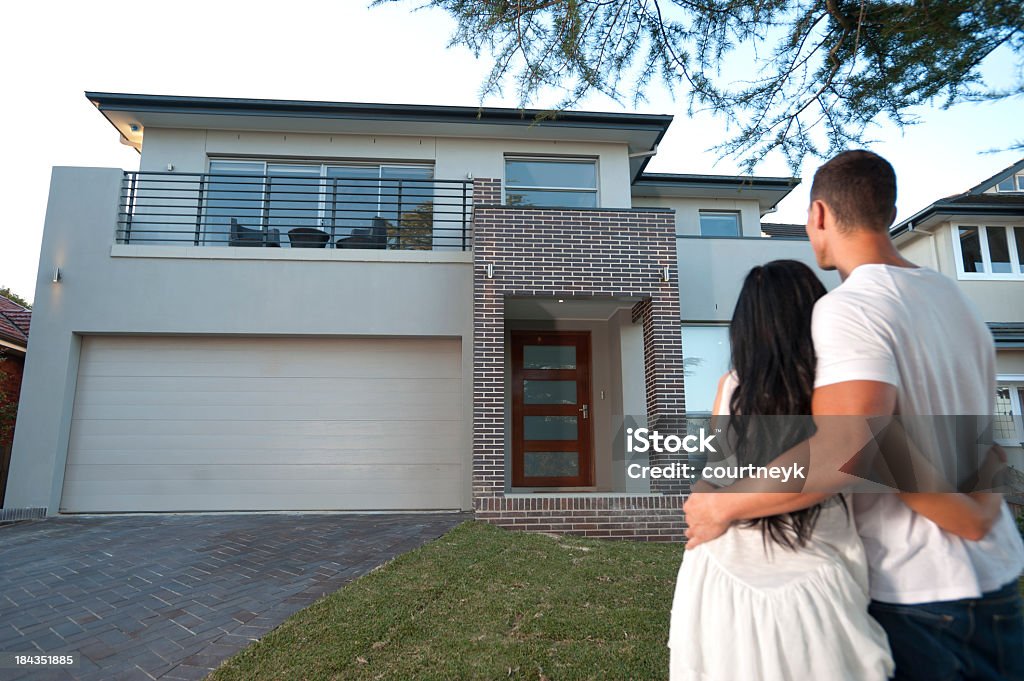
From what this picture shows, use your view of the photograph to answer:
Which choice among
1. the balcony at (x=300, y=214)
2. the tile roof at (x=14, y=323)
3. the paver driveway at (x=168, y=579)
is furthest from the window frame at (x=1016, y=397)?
the tile roof at (x=14, y=323)

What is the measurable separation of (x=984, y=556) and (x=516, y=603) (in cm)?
335

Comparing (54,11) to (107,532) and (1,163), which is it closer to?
(107,532)

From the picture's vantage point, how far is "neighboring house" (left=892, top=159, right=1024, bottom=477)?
12203mm

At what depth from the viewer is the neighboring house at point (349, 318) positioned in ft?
27.0

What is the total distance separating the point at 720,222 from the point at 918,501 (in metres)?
12.6

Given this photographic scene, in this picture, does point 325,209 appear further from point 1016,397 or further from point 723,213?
point 1016,397

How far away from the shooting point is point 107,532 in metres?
6.89

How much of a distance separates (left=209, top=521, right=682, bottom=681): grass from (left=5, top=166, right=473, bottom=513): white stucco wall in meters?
3.98

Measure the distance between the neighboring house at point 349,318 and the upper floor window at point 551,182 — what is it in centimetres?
7

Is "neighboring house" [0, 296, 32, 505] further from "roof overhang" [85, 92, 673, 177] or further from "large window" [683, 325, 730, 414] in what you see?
"large window" [683, 325, 730, 414]

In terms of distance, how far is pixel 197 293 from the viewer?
28.7 ft

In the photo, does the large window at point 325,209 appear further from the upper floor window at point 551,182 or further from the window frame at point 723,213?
the window frame at point 723,213

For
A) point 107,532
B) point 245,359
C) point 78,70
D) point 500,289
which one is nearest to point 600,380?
point 500,289

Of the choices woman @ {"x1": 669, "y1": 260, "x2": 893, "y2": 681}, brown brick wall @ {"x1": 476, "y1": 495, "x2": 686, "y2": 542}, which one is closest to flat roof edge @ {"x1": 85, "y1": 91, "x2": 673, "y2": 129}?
brown brick wall @ {"x1": 476, "y1": 495, "x2": 686, "y2": 542}
